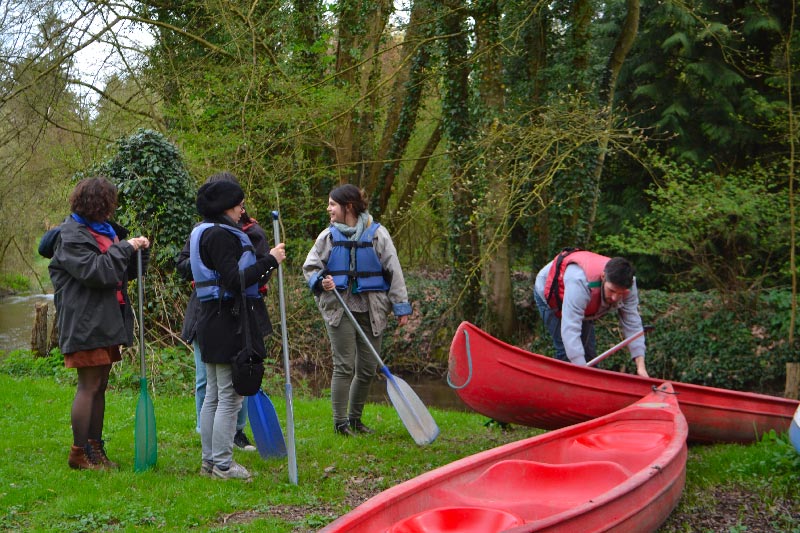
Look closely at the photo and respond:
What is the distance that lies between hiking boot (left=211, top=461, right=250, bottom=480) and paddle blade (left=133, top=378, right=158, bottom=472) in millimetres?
433

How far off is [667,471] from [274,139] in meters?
8.00

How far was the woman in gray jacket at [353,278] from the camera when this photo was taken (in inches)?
234

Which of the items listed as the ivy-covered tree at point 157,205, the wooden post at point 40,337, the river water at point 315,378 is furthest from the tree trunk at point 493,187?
the wooden post at point 40,337

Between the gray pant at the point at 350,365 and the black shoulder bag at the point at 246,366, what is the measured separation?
1296 millimetres

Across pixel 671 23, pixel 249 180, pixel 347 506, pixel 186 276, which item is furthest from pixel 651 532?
pixel 671 23

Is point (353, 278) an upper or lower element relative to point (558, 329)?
upper

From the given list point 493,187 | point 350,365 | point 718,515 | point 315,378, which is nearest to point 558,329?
point 350,365

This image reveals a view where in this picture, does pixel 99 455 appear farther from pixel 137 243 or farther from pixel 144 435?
pixel 137 243

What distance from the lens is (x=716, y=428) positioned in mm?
6020

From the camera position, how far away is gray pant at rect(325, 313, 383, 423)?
19.5 ft

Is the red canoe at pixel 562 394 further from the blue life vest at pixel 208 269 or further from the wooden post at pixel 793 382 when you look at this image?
the wooden post at pixel 793 382

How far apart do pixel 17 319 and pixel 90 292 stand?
726 inches

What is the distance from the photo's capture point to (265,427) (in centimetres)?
530

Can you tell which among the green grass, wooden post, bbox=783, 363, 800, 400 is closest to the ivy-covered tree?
the green grass
